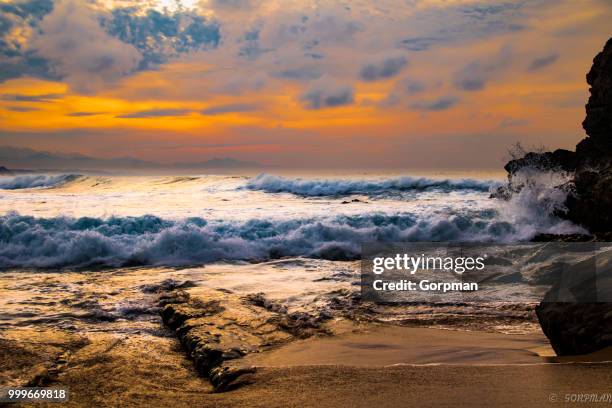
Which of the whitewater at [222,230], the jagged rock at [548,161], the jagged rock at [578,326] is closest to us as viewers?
the jagged rock at [578,326]

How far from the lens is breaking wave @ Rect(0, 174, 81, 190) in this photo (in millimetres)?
40406

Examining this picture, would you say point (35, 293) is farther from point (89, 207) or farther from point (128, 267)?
point (89, 207)

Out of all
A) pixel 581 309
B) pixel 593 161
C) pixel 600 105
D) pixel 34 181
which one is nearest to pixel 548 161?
pixel 593 161

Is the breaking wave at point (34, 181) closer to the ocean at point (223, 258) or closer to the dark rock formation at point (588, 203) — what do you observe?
the ocean at point (223, 258)

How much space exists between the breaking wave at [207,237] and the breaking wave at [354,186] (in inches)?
547

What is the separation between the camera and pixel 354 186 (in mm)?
31766

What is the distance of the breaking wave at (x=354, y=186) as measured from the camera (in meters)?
30.8

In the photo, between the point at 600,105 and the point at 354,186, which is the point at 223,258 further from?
the point at 354,186

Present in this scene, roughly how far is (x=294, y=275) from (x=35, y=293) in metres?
4.38

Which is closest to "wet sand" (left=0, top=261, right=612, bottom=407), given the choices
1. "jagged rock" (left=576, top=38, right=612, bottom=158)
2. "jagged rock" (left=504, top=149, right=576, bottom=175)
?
"jagged rock" (left=576, top=38, right=612, bottom=158)

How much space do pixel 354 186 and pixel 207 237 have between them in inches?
799

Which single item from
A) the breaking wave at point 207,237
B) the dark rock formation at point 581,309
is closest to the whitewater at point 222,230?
the breaking wave at point 207,237

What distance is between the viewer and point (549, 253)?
1030cm

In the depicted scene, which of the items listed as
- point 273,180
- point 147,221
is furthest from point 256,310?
point 273,180
